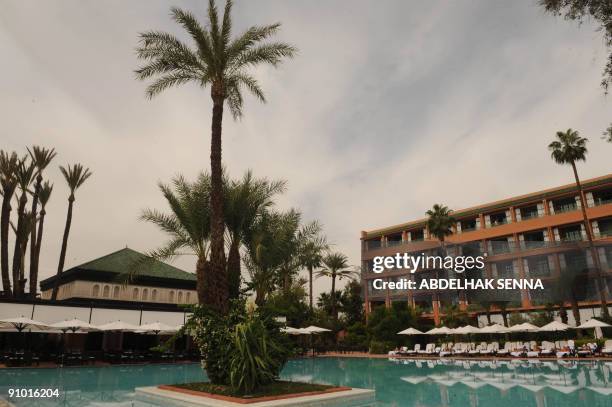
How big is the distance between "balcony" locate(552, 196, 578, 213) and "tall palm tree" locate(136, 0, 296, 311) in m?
41.2

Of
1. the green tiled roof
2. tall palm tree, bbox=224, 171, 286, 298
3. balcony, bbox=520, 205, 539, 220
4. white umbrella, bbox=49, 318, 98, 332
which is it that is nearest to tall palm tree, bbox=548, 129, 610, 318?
balcony, bbox=520, 205, 539, 220

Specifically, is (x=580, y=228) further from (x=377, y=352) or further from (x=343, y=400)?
(x=343, y=400)

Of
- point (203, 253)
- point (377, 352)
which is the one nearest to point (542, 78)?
point (203, 253)

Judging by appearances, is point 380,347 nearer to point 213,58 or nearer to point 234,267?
point 234,267

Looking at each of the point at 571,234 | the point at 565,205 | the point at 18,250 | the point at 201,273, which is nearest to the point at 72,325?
the point at 201,273

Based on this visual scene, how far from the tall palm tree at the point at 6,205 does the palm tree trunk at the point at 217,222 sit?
26.0m

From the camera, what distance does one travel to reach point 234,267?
65.1 ft

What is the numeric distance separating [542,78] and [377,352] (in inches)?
1184

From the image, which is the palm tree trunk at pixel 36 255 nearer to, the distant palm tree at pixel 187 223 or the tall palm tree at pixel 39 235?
the tall palm tree at pixel 39 235

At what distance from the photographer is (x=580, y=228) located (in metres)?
45.9

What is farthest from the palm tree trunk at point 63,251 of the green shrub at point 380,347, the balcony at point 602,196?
the balcony at point 602,196

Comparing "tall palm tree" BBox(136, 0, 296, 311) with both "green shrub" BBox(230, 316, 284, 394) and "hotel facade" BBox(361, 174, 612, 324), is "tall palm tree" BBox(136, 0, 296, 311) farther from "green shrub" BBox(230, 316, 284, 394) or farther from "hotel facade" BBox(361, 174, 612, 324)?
"hotel facade" BBox(361, 174, 612, 324)

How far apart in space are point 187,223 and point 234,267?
301 centimetres

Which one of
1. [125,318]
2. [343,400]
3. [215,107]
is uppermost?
[215,107]
